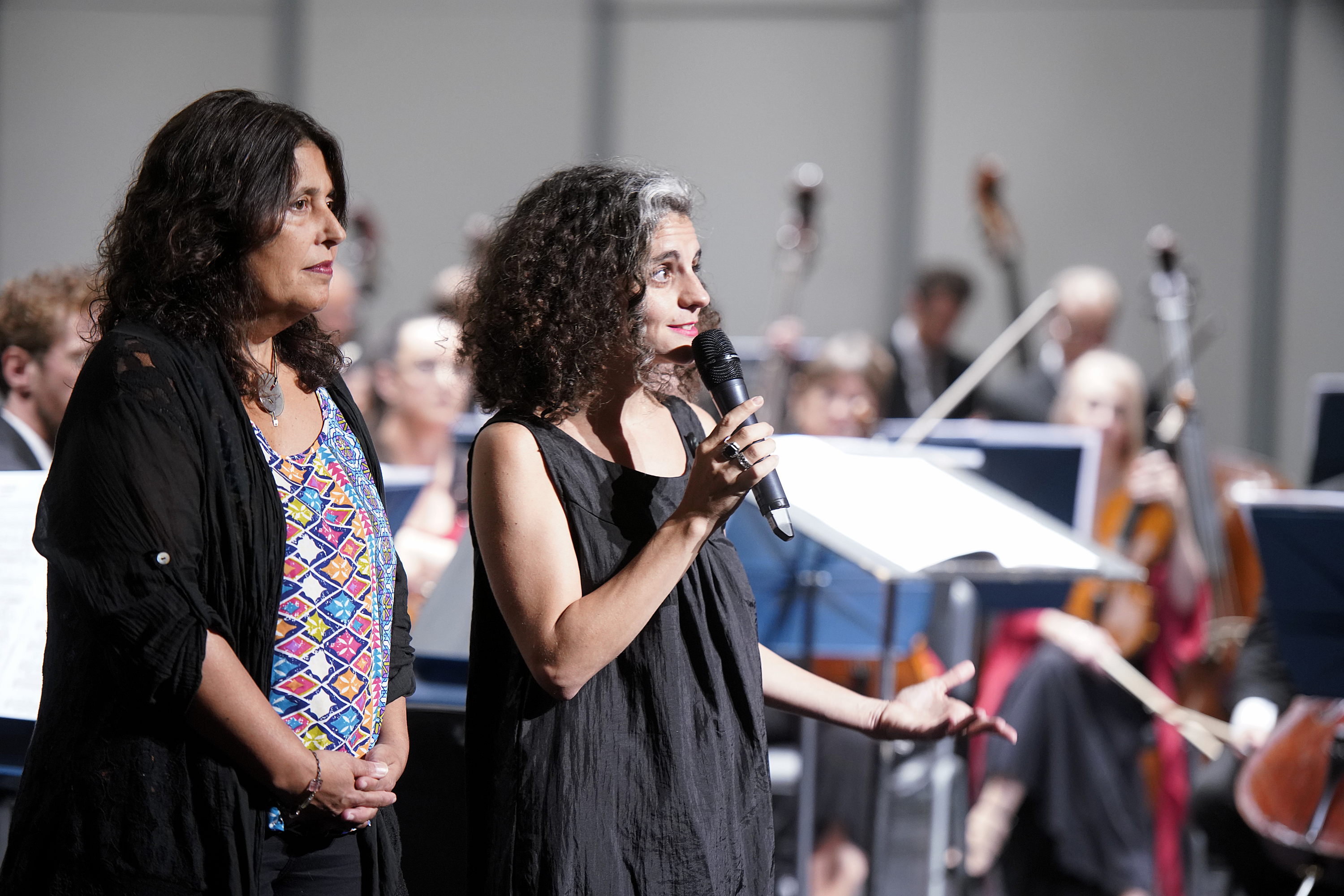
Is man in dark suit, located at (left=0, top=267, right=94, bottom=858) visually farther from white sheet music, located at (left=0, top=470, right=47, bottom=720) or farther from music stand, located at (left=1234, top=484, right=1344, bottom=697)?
music stand, located at (left=1234, top=484, right=1344, bottom=697)

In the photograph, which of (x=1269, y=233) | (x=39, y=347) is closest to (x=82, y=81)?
(x=39, y=347)

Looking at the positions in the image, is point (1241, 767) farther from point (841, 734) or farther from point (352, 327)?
point (352, 327)

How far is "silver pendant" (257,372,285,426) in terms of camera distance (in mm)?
1193

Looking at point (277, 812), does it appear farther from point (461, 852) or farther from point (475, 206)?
point (475, 206)

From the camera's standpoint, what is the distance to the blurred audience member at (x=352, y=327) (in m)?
3.08

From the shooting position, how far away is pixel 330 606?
1.17 m

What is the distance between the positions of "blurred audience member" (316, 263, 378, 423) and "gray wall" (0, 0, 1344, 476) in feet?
3.81

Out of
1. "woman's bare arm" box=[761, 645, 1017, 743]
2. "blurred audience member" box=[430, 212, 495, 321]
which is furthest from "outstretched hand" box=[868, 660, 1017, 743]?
"blurred audience member" box=[430, 212, 495, 321]

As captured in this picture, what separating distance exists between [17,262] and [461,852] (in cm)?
576

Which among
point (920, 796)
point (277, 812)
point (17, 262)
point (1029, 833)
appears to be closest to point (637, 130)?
point (17, 262)

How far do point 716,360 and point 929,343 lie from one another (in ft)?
13.0

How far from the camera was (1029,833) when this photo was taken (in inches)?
120

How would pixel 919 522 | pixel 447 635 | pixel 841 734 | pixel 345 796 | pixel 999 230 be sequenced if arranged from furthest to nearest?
pixel 999 230 < pixel 841 734 < pixel 447 635 < pixel 919 522 < pixel 345 796

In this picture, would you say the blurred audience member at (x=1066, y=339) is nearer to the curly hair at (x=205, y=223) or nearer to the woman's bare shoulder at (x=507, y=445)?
the woman's bare shoulder at (x=507, y=445)
